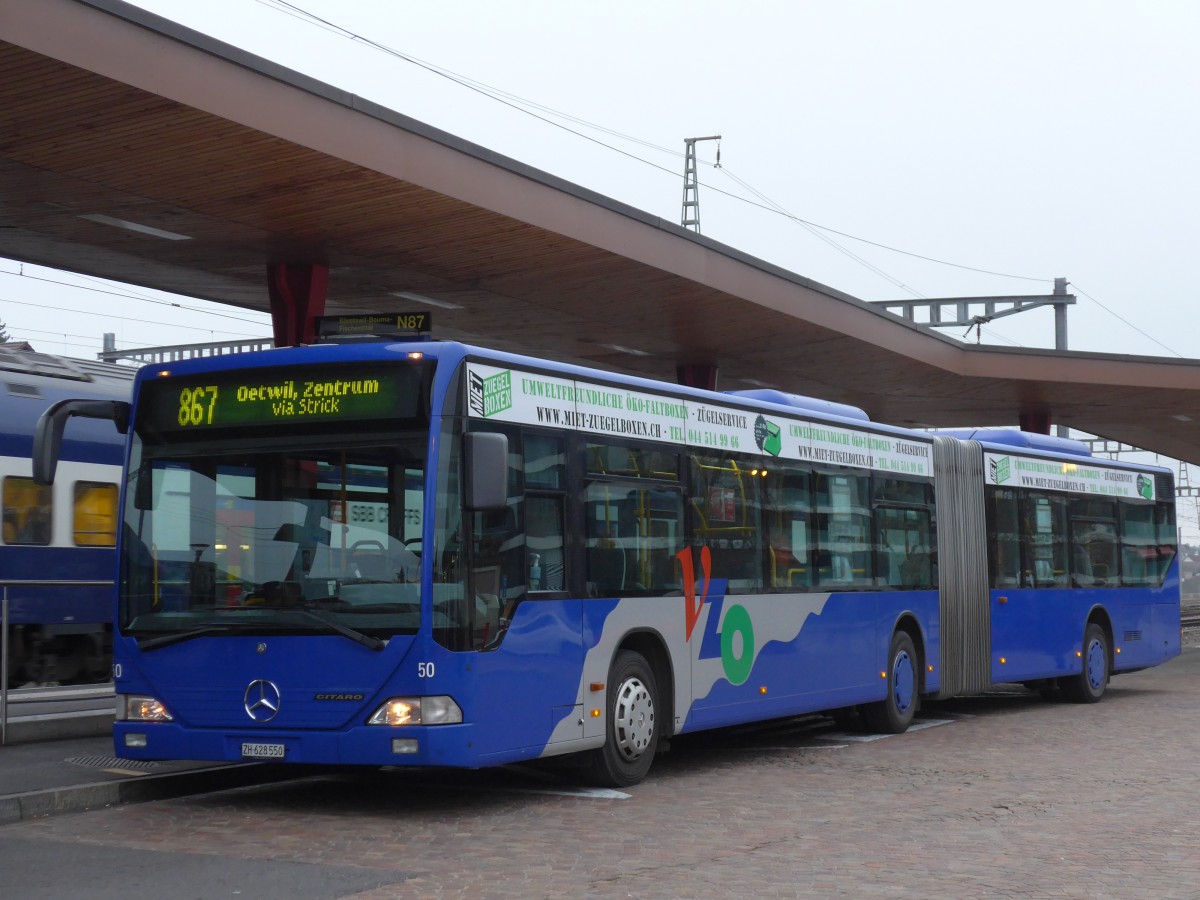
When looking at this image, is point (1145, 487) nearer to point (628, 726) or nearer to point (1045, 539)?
point (1045, 539)

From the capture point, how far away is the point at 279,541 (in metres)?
10.1

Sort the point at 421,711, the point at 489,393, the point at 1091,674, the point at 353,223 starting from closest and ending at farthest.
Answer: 1. the point at 421,711
2. the point at 489,393
3. the point at 353,223
4. the point at 1091,674

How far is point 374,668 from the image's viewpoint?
9844 mm

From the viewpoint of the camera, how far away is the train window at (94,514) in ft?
59.9

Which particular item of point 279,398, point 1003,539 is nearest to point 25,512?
point 279,398

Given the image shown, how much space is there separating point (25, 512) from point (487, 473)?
9404 mm

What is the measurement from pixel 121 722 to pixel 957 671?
981 cm

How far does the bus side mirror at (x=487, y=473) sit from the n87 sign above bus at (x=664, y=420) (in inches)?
15.9

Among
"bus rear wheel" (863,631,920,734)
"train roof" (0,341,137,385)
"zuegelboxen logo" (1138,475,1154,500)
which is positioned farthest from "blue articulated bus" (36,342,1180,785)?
"zuegelboxen logo" (1138,475,1154,500)

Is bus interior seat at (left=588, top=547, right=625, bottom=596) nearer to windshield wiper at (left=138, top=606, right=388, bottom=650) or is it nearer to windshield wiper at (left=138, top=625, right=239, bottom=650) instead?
windshield wiper at (left=138, top=606, right=388, bottom=650)

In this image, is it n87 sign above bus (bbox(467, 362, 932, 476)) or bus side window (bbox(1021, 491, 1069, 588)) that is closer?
n87 sign above bus (bbox(467, 362, 932, 476))

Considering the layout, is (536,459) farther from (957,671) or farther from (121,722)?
(957,671)

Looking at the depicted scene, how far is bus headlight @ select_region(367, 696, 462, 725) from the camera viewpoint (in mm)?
9766

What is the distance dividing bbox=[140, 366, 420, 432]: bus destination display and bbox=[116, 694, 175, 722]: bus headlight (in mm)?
1745
